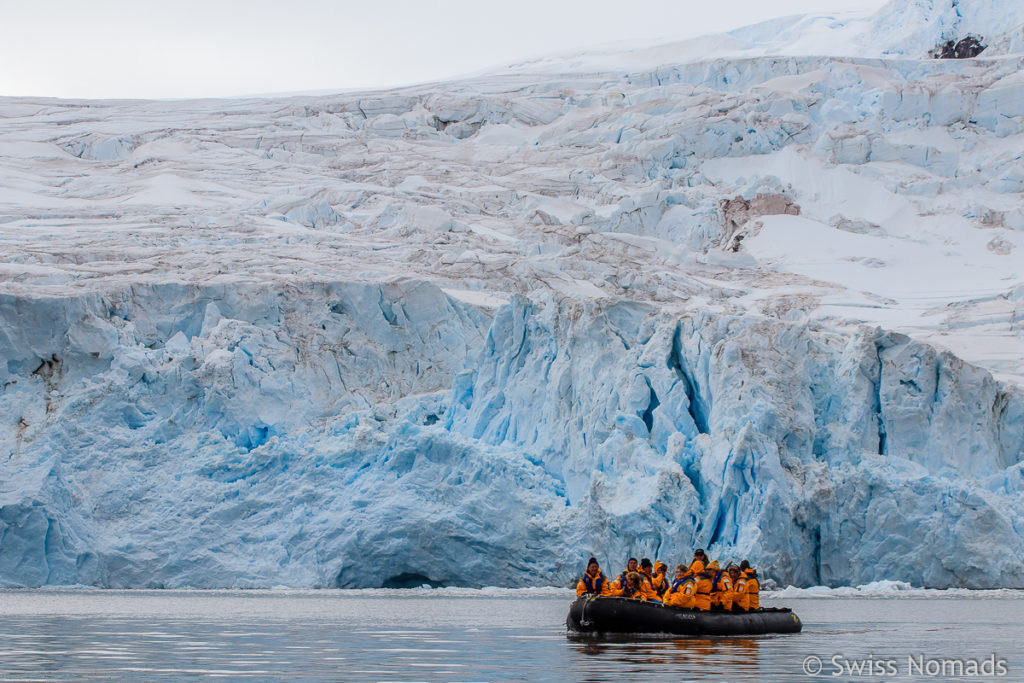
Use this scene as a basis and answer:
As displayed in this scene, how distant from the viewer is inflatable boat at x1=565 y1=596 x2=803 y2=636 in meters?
13.0

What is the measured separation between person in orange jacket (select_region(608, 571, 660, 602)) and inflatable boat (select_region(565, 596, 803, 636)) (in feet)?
0.75

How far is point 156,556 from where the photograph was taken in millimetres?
20328

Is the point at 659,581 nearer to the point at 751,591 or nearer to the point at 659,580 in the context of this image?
the point at 659,580

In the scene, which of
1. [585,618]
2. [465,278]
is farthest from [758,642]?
[465,278]

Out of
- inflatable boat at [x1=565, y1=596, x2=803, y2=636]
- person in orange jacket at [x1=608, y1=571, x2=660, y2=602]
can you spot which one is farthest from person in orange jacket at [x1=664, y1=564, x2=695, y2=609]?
person in orange jacket at [x1=608, y1=571, x2=660, y2=602]

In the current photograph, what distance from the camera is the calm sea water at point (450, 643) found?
30.9 ft

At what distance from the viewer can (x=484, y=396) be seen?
2322cm

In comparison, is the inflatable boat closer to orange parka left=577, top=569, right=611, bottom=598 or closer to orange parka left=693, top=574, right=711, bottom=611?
orange parka left=693, top=574, right=711, bottom=611

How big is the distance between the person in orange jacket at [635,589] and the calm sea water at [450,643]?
0.74 m

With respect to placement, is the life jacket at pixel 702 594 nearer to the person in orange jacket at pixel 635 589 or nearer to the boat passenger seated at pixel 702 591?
the boat passenger seated at pixel 702 591

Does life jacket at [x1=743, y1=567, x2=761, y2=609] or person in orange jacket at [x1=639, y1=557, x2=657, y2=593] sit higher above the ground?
person in orange jacket at [x1=639, y1=557, x2=657, y2=593]

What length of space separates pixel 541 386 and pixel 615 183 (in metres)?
20.7

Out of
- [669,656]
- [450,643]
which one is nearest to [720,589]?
[669,656]

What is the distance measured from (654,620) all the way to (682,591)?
49 cm
